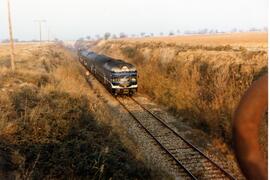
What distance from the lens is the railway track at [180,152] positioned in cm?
929

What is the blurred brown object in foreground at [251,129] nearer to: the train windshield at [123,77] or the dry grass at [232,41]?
the train windshield at [123,77]

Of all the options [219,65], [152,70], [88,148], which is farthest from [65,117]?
[152,70]

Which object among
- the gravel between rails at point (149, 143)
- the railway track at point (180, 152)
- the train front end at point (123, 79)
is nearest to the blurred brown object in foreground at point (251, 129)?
the railway track at point (180, 152)

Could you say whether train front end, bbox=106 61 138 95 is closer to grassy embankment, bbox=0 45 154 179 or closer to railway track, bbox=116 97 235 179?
railway track, bbox=116 97 235 179

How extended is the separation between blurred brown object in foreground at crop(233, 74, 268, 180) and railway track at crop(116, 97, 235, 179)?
7.36m

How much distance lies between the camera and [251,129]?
1.82m

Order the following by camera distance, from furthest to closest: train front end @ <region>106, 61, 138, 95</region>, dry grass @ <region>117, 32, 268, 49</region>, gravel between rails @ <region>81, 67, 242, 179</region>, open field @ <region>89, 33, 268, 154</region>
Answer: dry grass @ <region>117, 32, 268, 49</region> → train front end @ <region>106, 61, 138, 95</region> → open field @ <region>89, 33, 268, 154</region> → gravel between rails @ <region>81, 67, 242, 179</region>

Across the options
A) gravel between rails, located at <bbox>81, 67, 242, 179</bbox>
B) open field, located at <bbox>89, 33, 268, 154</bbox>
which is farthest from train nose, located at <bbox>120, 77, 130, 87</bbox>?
gravel between rails, located at <bbox>81, 67, 242, 179</bbox>

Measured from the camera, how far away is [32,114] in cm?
955

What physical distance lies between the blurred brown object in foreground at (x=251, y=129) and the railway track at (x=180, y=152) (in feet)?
24.1

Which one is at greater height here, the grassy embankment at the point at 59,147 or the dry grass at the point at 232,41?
the dry grass at the point at 232,41

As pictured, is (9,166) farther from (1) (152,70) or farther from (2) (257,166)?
(1) (152,70)

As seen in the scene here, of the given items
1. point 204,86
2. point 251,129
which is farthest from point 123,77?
point 251,129

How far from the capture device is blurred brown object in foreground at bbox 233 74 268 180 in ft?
5.77
